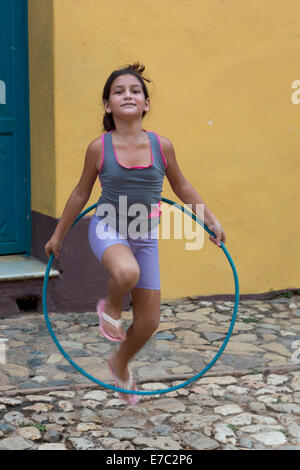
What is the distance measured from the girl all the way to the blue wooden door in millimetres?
2432

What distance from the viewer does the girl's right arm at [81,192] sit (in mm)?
3959

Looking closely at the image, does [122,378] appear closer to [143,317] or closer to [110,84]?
[143,317]

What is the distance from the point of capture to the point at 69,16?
587 cm

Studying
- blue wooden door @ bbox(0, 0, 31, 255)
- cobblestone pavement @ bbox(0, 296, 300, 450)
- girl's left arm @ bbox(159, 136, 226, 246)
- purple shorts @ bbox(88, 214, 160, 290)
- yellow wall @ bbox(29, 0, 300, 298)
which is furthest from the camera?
blue wooden door @ bbox(0, 0, 31, 255)

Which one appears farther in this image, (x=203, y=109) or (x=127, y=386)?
(x=203, y=109)

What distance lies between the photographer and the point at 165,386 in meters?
4.64

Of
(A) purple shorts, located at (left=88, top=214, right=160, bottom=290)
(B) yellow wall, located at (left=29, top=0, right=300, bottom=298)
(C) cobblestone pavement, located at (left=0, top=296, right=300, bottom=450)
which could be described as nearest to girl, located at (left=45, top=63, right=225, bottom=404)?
(A) purple shorts, located at (left=88, top=214, right=160, bottom=290)

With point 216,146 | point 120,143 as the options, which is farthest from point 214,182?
point 120,143

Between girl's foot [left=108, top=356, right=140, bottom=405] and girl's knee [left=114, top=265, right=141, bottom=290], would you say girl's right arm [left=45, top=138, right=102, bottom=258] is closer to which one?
girl's knee [left=114, top=265, right=141, bottom=290]

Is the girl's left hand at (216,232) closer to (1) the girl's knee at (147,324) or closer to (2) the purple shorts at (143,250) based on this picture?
(2) the purple shorts at (143,250)

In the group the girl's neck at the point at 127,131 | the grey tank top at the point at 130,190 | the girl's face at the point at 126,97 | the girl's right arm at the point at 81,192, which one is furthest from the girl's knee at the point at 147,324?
the girl's face at the point at 126,97

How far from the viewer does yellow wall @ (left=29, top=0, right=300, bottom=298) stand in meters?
5.98

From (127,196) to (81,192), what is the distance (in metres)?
0.28

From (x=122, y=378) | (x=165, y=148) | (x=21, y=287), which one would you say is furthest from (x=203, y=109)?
(x=122, y=378)
